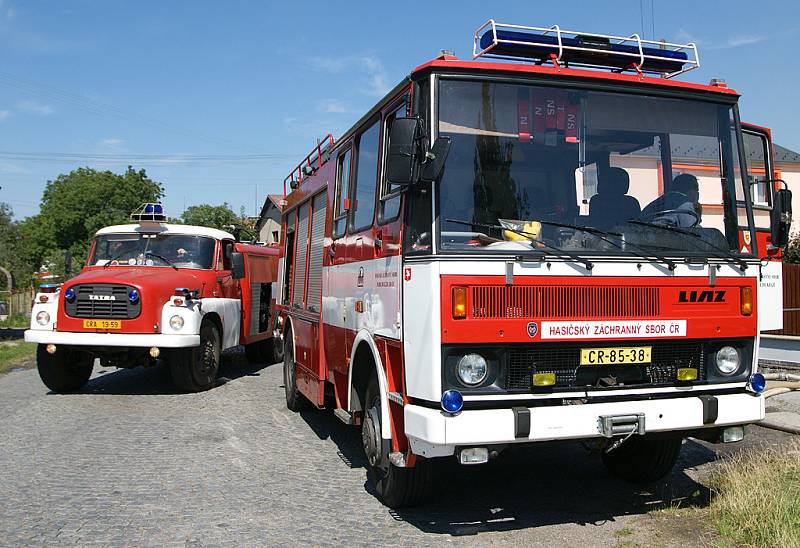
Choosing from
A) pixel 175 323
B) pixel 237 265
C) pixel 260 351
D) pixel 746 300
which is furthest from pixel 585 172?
pixel 260 351

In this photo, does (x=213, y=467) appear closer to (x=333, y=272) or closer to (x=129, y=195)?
(x=333, y=272)

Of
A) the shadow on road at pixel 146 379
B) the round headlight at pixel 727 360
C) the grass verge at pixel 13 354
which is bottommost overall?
the shadow on road at pixel 146 379

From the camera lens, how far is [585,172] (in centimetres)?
515

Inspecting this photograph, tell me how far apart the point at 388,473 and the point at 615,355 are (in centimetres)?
176

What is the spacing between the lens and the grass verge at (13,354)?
50.4 ft

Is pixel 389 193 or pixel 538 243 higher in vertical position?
pixel 389 193

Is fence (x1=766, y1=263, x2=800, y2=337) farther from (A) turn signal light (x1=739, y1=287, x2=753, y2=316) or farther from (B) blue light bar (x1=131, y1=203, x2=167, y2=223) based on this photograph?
(B) blue light bar (x1=131, y1=203, x2=167, y2=223)

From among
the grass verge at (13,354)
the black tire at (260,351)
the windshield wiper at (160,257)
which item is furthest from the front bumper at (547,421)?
the grass verge at (13,354)

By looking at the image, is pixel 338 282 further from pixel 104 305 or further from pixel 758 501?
pixel 104 305

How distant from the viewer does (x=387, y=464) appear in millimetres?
5430

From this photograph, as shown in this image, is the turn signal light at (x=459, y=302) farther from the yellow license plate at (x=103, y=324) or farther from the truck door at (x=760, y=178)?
the yellow license plate at (x=103, y=324)

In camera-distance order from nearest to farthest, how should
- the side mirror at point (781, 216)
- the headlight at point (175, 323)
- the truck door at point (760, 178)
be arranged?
the truck door at point (760, 178)
the side mirror at point (781, 216)
the headlight at point (175, 323)

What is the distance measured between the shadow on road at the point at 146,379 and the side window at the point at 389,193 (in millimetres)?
6865

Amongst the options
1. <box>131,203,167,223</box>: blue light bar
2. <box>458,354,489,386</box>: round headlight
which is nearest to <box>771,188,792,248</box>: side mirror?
<box>458,354,489,386</box>: round headlight
